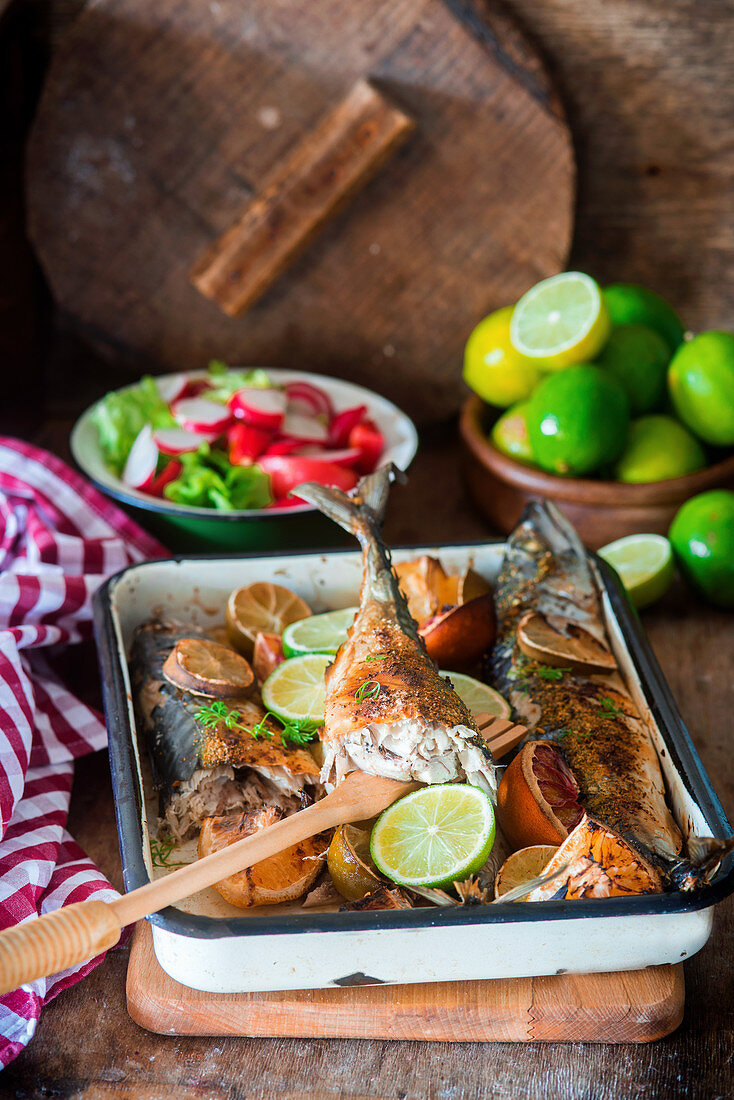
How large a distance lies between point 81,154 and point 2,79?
0.60 feet

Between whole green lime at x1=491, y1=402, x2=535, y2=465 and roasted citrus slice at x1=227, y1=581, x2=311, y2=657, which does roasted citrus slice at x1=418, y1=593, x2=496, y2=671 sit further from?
whole green lime at x1=491, y1=402, x2=535, y2=465

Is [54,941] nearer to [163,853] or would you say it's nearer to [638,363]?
[163,853]

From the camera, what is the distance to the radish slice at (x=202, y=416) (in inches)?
68.3

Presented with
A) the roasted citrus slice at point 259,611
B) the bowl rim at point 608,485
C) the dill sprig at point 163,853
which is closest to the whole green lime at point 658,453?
the bowl rim at point 608,485

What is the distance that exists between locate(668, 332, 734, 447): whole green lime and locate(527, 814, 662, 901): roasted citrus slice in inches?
38.3

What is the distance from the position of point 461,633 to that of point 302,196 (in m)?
1.04

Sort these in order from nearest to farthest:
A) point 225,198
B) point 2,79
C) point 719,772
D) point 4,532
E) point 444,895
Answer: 1. point 444,895
2. point 719,772
3. point 4,532
4. point 2,79
5. point 225,198

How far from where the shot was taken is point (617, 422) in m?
1.62

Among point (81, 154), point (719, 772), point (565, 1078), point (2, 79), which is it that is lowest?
point (719, 772)

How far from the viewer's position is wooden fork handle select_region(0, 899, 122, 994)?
0.74m

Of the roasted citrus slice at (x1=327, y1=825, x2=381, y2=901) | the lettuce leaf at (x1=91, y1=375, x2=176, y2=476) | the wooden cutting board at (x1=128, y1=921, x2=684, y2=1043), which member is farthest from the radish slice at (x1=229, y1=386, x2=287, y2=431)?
the wooden cutting board at (x1=128, y1=921, x2=684, y2=1043)

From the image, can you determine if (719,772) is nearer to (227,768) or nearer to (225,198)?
(227,768)

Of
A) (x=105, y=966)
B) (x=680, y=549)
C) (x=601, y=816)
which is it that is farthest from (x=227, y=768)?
(x=680, y=549)

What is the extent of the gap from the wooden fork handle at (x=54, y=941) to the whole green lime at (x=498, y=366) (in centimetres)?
125
